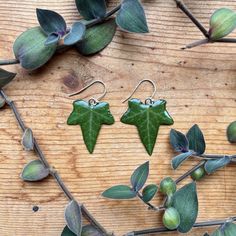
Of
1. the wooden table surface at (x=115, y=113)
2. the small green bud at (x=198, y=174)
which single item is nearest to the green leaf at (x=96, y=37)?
the wooden table surface at (x=115, y=113)

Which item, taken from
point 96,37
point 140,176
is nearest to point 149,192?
point 140,176

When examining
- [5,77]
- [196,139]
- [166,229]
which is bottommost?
[166,229]

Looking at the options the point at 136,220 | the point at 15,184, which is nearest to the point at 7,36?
the point at 15,184

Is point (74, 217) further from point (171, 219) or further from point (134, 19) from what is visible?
point (134, 19)

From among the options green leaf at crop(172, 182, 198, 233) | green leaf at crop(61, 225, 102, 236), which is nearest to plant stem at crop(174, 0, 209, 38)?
green leaf at crop(172, 182, 198, 233)

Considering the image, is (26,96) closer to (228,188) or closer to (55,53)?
(55,53)

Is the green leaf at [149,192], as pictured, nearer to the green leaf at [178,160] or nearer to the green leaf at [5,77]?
the green leaf at [178,160]

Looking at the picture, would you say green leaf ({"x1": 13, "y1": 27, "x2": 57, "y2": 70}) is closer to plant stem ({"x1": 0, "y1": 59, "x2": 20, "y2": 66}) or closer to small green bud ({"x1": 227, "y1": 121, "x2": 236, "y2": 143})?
plant stem ({"x1": 0, "y1": 59, "x2": 20, "y2": 66})
